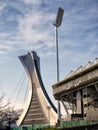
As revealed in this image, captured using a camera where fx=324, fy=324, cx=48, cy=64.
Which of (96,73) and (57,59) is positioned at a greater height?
(57,59)

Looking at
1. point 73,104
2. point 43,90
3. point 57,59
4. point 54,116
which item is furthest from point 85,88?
point 43,90

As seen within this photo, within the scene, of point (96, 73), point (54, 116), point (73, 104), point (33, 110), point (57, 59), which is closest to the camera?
point (96, 73)

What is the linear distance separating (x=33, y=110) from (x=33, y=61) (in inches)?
1164

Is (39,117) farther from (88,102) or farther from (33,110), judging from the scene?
(88,102)

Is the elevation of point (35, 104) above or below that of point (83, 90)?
above

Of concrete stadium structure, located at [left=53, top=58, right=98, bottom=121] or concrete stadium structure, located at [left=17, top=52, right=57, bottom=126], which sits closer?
concrete stadium structure, located at [left=53, top=58, right=98, bottom=121]

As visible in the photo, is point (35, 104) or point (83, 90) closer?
point (83, 90)

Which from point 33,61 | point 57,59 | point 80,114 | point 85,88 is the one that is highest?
point 33,61

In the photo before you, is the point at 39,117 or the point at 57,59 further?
the point at 39,117

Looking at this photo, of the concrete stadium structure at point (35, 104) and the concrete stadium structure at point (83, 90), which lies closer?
the concrete stadium structure at point (83, 90)

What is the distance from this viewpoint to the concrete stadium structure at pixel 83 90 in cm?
8079

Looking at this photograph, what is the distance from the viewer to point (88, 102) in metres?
91.5

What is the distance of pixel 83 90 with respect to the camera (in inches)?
3629

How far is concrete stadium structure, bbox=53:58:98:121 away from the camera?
80.8 metres
